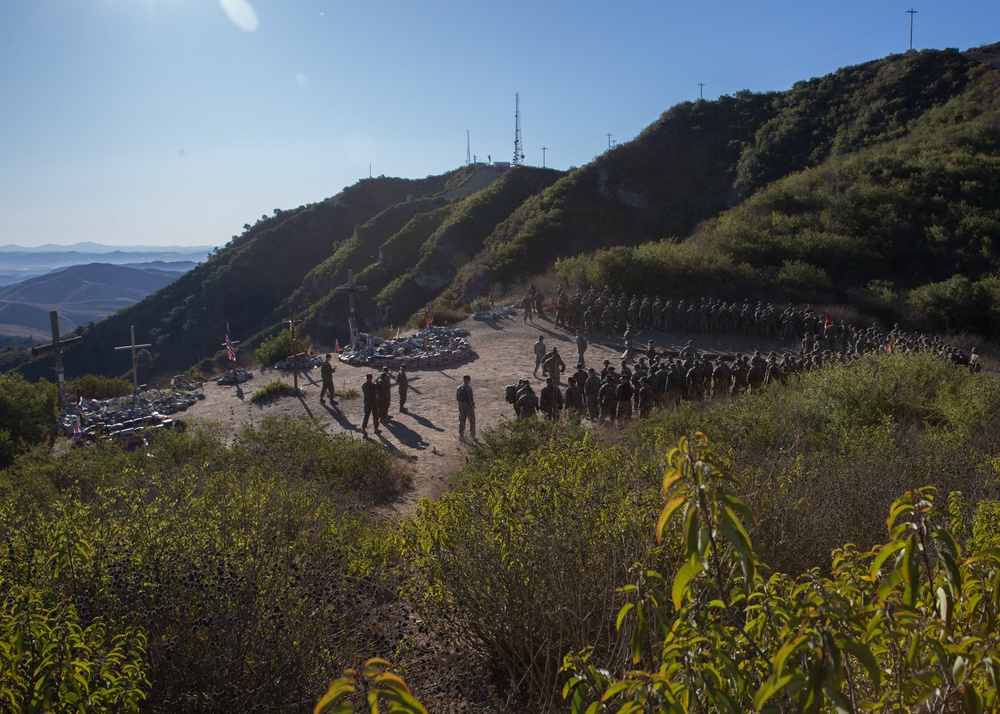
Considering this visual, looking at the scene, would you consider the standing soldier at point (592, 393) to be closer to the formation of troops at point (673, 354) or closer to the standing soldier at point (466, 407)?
the formation of troops at point (673, 354)

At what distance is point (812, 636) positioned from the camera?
6.53ft

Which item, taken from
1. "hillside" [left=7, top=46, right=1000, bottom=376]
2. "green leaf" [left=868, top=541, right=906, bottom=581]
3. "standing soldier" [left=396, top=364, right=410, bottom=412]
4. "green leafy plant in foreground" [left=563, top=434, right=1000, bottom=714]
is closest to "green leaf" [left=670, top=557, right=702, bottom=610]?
"green leafy plant in foreground" [left=563, top=434, right=1000, bottom=714]

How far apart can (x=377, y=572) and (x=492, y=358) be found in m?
15.1

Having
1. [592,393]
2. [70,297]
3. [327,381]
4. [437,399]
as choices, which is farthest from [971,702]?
[70,297]

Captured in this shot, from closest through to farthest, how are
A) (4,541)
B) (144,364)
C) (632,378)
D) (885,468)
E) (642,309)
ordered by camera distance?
(4,541)
(885,468)
(632,378)
(642,309)
(144,364)

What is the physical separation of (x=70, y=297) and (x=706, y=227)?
4151 inches

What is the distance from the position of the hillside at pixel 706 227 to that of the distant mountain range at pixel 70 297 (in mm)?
26468

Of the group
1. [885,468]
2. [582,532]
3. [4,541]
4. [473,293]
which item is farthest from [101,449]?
[473,293]

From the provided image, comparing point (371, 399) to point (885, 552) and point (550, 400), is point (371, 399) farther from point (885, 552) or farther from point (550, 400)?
point (885, 552)

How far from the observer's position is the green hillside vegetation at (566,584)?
2299mm

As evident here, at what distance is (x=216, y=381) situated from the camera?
2322 centimetres

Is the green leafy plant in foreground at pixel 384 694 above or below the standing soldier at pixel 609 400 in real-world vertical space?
above

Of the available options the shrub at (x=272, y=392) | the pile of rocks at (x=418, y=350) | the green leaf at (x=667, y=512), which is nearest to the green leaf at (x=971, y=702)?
the green leaf at (x=667, y=512)

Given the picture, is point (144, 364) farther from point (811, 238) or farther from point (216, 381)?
point (811, 238)
